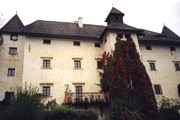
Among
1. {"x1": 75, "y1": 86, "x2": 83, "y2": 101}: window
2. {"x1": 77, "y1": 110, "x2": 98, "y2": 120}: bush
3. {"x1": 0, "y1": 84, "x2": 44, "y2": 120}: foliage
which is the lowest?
{"x1": 77, "y1": 110, "x2": 98, "y2": 120}: bush

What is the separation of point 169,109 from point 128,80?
639 cm

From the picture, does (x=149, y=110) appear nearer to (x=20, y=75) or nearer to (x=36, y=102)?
(x=36, y=102)

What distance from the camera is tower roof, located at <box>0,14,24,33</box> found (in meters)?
29.9

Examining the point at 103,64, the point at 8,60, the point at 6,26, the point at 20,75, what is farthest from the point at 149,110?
the point at 6,26

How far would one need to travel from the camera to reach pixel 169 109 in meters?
28.3

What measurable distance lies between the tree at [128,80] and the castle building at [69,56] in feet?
5.06

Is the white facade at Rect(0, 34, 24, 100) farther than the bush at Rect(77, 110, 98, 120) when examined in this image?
Yes

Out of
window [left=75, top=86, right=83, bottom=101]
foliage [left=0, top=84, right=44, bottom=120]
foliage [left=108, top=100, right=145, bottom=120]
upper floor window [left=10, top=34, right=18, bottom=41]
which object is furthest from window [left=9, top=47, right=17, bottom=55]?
foliage [left=108, top=100, right=145, bottom=120]

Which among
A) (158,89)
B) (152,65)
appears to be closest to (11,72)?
(152,65)

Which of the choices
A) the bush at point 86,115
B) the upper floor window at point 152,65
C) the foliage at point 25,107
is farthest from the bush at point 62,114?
the upper floor window at point 152,65

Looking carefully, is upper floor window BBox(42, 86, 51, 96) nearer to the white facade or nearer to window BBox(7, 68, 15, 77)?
the white facade

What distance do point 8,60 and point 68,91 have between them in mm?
8324

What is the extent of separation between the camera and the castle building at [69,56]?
28.3 m

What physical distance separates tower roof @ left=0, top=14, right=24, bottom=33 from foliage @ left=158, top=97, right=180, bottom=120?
806 inches
